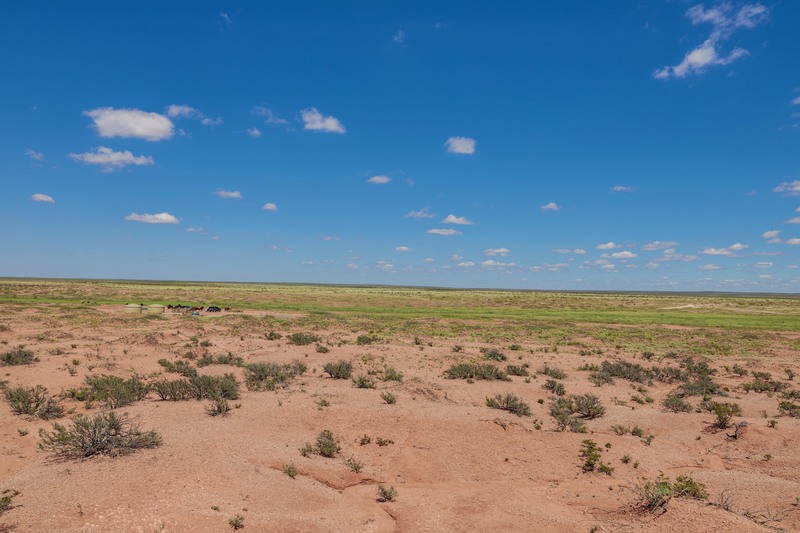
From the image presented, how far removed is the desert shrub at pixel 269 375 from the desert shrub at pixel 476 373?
775 centimetres

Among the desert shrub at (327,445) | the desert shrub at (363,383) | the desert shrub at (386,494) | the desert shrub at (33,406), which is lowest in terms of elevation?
the desert shrub at (386,494)

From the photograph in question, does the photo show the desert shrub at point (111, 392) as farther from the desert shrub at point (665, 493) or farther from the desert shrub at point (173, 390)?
the desert shrub at point (665, 493)

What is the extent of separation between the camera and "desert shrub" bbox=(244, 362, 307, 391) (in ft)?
62.8

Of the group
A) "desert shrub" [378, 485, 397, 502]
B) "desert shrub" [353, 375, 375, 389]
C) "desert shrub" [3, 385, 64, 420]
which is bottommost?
"desert shrub" [378, 485, 397, 502]

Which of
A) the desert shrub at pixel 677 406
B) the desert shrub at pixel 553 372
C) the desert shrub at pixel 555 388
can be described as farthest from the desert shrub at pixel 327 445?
the desert shrub at pixel 553 372

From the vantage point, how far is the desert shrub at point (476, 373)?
882 inches

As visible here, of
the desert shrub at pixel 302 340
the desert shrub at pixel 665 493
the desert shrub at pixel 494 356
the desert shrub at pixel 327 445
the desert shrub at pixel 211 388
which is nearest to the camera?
the desert shrub at pixel 665 493

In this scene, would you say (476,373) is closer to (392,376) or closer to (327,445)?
(392,376)

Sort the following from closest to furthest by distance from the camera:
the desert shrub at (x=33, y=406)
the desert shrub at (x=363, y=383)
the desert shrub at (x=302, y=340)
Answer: the desert shrub at (x=33, y=406)
the desert shrub at (x=363, y=383)
the desert shrub at (x=302, y=340)

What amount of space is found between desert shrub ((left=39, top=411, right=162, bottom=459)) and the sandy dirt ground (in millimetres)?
323

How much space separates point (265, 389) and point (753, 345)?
40.9 meters

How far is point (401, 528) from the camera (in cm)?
934

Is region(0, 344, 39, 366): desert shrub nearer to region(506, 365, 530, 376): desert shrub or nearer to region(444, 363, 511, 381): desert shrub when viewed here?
region(444, 363, 511, 381): desert shrub

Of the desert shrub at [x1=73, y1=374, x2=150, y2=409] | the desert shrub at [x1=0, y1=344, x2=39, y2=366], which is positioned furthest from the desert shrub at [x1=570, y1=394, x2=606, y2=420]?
the desert shrub at [x1=0, y1=344, x2=39, y2=366]
